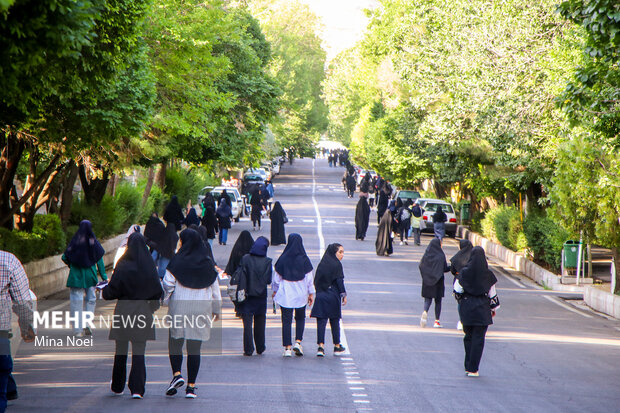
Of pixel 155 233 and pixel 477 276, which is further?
pixel 155 233

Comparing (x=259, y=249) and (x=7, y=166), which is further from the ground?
(x=7, y=166)

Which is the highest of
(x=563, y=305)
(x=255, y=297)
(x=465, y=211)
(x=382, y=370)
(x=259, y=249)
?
(x=259, y=249)

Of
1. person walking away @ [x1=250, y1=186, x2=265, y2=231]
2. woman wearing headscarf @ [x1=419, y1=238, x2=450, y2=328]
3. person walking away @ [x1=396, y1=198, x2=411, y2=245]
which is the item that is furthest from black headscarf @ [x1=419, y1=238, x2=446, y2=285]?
person walking away @ [x1=250, y1=186, x2=265, y2=231]

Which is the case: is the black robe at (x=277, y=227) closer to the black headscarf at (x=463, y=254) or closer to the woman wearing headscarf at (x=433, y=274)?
the woman wearing headscarf at (x=433, y=274)

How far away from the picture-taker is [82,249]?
13.2m

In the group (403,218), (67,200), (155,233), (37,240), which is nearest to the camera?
(155,233)

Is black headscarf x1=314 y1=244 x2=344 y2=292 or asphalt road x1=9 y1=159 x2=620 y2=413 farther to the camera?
black headscarf x1=314 y1=244 x2=344 y2=292

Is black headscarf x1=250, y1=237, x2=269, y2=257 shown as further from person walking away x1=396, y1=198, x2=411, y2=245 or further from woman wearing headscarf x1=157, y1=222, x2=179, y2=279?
person walking away x1=396, y1=198, x2=411, y2=245

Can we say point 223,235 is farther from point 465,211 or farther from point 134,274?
point 134,274

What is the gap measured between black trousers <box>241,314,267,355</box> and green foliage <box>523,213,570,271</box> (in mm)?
13442

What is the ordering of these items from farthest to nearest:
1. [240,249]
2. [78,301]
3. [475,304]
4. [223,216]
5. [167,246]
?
[223,216]
[167,246]
[240,249]
[78,301]
[475,304]

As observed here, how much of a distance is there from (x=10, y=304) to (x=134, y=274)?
1.25 meters

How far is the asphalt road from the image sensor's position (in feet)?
31.3

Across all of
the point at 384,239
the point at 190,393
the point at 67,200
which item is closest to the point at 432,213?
the point at 384,239
